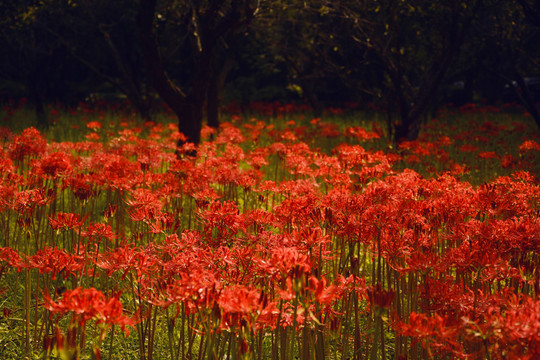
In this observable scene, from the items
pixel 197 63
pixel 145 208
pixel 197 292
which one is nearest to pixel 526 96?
pixel 197 63

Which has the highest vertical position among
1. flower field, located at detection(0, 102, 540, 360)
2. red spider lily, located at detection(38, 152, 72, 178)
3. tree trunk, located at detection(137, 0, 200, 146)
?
tree trunk, located at detection(137, 0, 200, 146)

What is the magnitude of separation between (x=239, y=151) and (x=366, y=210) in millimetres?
3418

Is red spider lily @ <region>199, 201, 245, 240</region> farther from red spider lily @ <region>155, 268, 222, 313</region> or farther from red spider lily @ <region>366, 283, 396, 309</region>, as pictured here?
red spider lily @ <region>366, 283, 396, 309</region>

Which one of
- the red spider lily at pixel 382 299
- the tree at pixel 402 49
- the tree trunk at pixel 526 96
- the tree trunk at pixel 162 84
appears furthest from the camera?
the tree trunk at pixel 526 96

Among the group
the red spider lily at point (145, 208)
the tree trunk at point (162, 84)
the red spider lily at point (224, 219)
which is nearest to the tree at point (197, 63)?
the tree trunk at point (162, 84)

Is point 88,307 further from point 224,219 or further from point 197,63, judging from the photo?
point 197,63

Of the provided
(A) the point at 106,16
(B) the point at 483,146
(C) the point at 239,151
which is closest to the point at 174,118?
(A) the point at 106,16

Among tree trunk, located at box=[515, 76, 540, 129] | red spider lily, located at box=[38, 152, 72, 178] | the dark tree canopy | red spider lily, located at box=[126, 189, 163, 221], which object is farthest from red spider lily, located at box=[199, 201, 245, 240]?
tree trunk, located at box=[515, 76, 540, 129]

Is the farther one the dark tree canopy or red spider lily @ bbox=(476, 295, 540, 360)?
the dark tree canopy

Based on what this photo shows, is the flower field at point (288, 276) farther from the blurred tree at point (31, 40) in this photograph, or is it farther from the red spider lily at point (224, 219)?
the blurred tree at point (31, 40)

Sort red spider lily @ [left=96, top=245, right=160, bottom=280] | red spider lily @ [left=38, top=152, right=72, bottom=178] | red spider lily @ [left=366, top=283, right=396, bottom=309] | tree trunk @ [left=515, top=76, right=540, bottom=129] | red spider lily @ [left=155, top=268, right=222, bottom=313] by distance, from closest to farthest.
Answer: red spider lily @ [left=155, top=268, right=222, bottom=313] < red spider lily @ [left=366, top=283, right=396, bottom=309] < red spider lily @ [left=96, top=245, right=160, bottom=280] < red spider lily @ [left=38, top=152, right=72, bottom=178] < tree trunk @ [left=515, top=76, right=540, bottom=129]

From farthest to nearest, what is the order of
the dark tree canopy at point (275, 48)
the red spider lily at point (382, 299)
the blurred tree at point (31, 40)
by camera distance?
the blurred tree at point (31, 40), the dark tree canopy at point (275, 48), the red spider lily at point (382, 299)

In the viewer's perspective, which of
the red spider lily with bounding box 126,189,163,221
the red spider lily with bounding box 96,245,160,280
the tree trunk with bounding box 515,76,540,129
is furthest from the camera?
the tree trunk with bounding box 515,76,540,129

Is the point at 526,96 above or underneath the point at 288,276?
above
